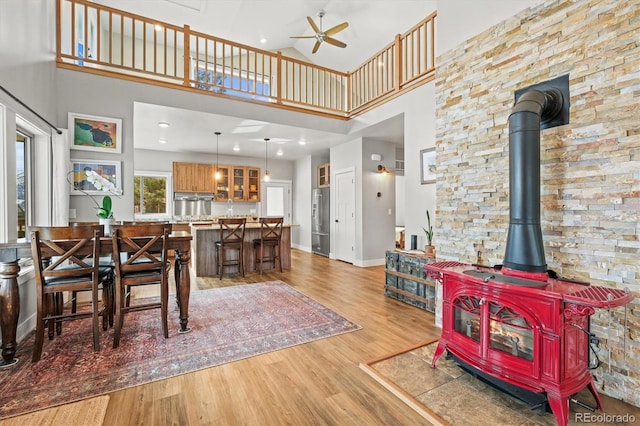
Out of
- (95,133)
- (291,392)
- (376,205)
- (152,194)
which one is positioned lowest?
(291,392)

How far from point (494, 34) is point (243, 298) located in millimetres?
3752

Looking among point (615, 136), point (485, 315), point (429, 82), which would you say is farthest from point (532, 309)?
point (429, 82)

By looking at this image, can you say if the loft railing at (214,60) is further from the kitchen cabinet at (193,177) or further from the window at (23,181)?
the kitchen cabinet at (193,177)

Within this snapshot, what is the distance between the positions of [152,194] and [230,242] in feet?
11.9

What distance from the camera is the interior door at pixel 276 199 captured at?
28.4 ft

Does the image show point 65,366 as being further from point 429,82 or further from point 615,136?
point 429,82

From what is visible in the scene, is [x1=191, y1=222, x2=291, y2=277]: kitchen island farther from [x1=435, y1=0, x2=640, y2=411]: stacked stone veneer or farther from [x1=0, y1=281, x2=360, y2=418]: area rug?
[x1=435, y1=0, x2=640, y2=411]: stacked stone veneer

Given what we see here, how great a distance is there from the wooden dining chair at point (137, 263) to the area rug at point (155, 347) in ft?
0.76

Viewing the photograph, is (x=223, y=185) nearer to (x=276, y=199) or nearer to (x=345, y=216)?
(x=276, y=199)

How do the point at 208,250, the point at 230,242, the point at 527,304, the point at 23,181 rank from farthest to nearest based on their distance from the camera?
the point at 208,250
the point at 230,242
the point at 23,181
the point at 527,304

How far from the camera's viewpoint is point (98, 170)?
3928 mm

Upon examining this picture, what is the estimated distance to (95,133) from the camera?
3.91 meters

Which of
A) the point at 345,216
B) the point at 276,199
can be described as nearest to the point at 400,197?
the point at 345,216

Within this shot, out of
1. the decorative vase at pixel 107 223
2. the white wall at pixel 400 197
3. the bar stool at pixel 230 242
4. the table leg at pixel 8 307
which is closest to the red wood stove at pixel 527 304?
the decorative vase at pixel 107 223
